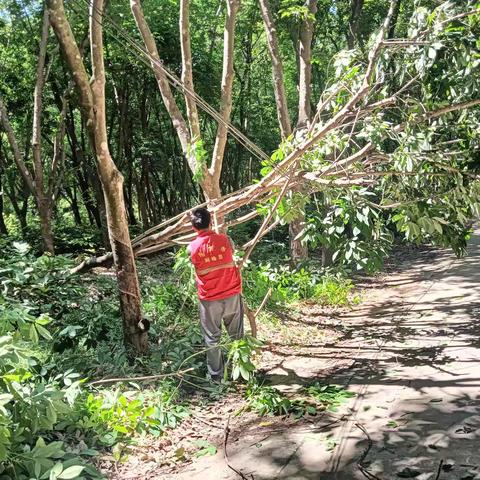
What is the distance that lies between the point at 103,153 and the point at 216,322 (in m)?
1.98

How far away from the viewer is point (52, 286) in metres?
5.73

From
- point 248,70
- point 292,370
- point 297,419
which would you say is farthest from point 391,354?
point 248,70

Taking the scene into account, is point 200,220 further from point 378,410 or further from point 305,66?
point 305,66

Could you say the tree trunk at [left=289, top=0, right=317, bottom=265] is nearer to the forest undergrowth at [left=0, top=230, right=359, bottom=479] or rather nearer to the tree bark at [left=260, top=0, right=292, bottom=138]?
the tree bark at [left=260, top=0, right=292, bottom=138]

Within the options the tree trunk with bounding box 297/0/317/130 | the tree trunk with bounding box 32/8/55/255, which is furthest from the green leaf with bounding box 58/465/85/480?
the tree trunk with bounding box 297/0/317/130

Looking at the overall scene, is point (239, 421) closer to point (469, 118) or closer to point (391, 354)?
point (391, 354)

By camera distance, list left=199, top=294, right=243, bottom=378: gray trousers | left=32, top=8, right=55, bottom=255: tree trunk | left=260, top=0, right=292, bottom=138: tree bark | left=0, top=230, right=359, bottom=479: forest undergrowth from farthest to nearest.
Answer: left=260, top=0, right=292, bottom=138: tree bark → left=32, top=8, right=55, bottom=255: tree trunk → left=199, top=294, right=243, bottom=378: gray trousers → left=0, top=230, right=359, bottom=479: forest undergrowth

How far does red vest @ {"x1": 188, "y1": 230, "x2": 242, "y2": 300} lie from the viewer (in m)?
4.87

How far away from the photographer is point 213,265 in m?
4.88

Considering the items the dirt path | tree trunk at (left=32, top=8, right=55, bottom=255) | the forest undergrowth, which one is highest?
tree trunk at (left=32, top=8, right=55, bottom=255)

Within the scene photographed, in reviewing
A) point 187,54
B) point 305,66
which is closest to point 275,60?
point 305,66

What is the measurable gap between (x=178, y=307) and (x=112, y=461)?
131 inches

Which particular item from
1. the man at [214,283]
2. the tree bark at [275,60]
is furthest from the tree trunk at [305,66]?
the man at [214,283]

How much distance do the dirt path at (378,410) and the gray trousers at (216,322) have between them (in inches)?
23.6
